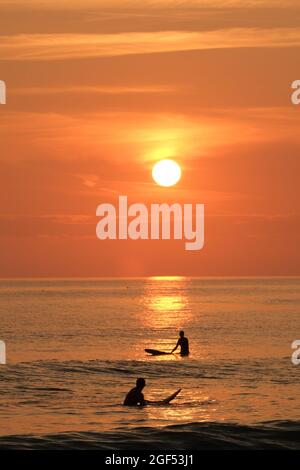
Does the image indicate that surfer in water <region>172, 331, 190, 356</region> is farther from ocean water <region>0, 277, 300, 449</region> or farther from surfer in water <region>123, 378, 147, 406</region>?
surfer in water <region>123, 378, 147, 406</region>

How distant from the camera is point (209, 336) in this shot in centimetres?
8681

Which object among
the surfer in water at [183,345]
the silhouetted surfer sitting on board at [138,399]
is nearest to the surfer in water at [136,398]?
the silhouetted surfer sitting on board at [138,399]

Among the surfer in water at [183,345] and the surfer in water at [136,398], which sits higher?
the surfer in water at [183,345]

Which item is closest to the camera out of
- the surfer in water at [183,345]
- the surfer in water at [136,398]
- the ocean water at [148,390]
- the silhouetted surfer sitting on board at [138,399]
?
the ocean water at [148,390]

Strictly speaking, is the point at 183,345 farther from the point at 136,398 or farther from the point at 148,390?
the point at 136,398

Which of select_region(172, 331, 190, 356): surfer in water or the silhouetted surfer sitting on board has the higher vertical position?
select_region(172, 331, 190, 356): surfer in water

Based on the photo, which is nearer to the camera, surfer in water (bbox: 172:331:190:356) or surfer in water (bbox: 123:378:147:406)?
surfer in water (bbox: 123:378:147:406)

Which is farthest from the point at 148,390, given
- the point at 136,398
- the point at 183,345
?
the point at 183,345

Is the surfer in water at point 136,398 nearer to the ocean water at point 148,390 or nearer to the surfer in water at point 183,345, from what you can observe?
the ocean water at point 148,390

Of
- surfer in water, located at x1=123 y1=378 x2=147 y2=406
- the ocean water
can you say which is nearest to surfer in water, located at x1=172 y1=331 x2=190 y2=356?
the ocean water

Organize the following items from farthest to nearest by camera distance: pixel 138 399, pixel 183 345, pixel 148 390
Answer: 1. pixel 183 345
2. pixel 148 390
3. pixel 138 399
